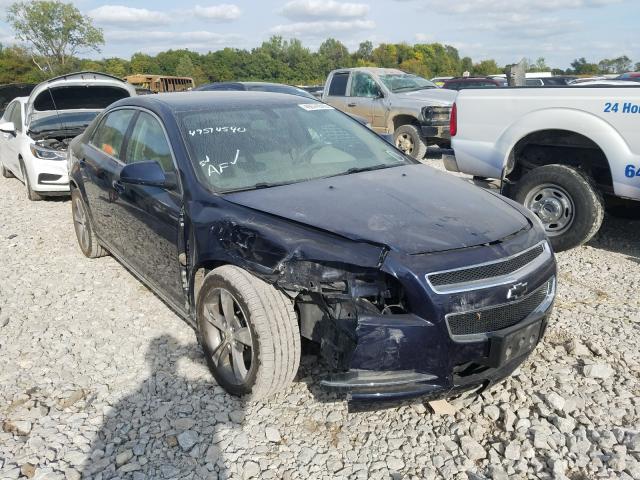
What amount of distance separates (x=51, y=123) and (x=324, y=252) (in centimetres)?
728

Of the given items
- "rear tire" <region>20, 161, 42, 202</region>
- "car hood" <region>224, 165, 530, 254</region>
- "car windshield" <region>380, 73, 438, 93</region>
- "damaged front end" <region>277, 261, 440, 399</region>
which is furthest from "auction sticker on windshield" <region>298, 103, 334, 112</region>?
"car windshield" <region>380, 73, 438, 93</region>

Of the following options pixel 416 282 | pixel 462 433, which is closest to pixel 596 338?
pixel 462 433

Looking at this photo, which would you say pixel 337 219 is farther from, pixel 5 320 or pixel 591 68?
pixel 591 68

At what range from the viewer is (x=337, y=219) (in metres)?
2.72

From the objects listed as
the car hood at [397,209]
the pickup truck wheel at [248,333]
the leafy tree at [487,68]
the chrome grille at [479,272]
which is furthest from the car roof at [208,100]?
the leafy tree at [487,68]

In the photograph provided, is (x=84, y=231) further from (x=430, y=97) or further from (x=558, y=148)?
(x=430, y=97)

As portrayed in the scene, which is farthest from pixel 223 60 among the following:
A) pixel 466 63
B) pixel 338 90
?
pixel 338 90

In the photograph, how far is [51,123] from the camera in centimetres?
823

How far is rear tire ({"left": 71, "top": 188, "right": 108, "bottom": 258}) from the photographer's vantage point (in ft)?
17.1

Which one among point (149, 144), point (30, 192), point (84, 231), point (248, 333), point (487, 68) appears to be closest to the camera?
point (248, 333)

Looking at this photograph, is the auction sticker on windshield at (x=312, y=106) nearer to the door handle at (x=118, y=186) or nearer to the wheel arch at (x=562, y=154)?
the door handle at (x=118, y=186)

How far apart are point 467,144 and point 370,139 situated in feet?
6.40

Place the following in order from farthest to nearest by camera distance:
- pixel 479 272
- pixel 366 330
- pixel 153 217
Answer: pixel 153 217 < pixel 479 272 < pixel 366 330

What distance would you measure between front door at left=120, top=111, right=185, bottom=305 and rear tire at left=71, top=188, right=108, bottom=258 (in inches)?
46.1
